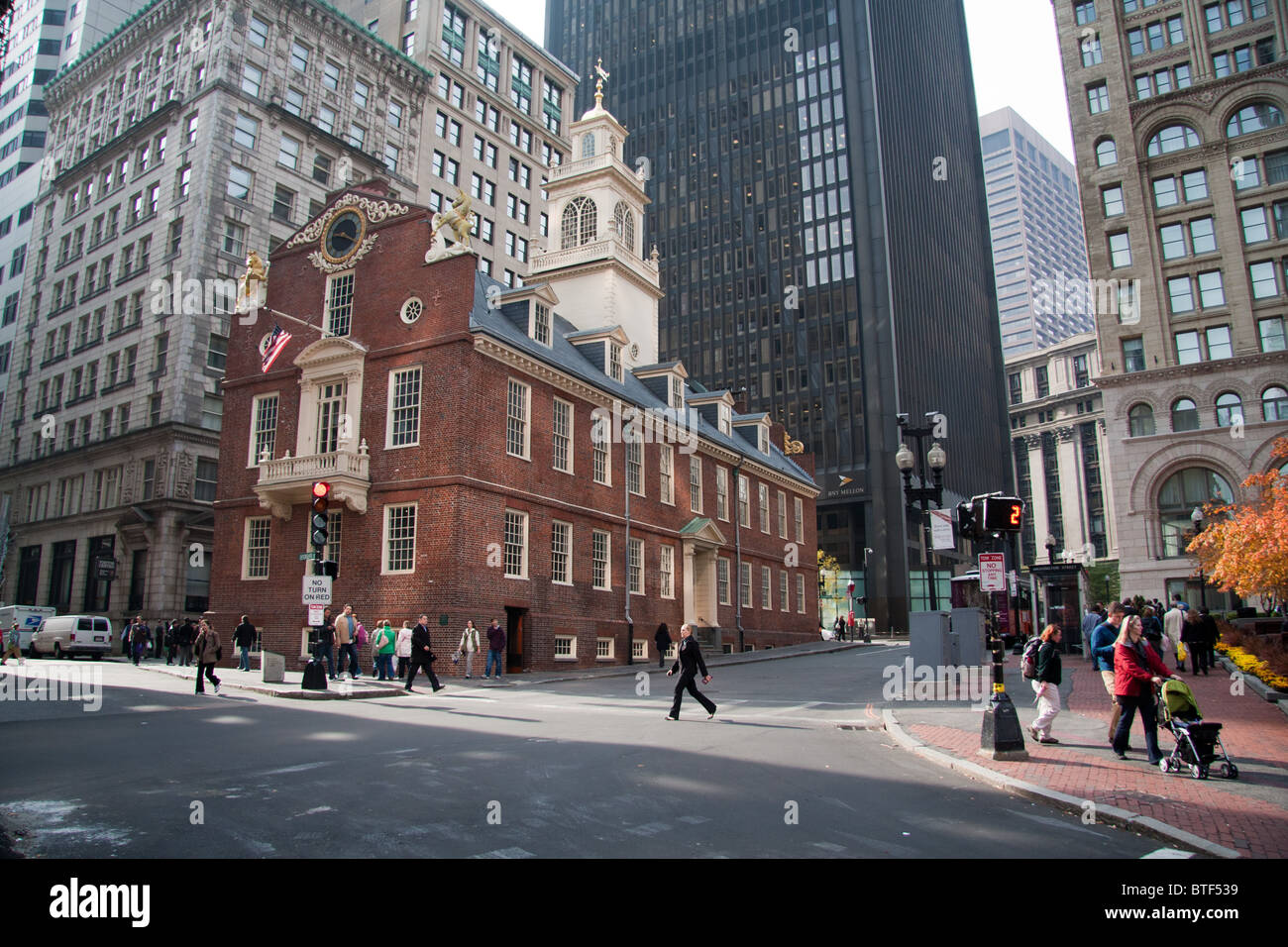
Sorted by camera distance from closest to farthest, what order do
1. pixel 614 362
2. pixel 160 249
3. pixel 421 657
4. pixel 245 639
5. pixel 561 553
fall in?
pixel 421 657, pixel 245 639, pixel 561 553, pixel 614 362, pixel 160 249

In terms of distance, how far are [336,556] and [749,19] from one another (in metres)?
97.6

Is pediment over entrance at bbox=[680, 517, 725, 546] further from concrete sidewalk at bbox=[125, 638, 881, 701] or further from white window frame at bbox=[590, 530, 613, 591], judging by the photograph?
concrete sidewalk at bbox=[125, 638, 881, 701]

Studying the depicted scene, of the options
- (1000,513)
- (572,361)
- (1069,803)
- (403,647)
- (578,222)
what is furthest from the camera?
(578,222)

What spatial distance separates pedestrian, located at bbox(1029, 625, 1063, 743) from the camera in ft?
40.2

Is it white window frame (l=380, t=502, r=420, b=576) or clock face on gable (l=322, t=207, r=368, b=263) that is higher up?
clock face on gable (l=322, t=207, r=368, b=263)

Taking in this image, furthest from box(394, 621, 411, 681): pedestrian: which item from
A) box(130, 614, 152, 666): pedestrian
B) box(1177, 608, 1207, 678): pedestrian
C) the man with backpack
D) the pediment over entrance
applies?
box(1177, 608, 1207, 678): pedestrian

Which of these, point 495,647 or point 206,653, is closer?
point 206,653

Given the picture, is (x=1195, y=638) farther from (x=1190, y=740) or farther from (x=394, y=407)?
(x=394, y=407)

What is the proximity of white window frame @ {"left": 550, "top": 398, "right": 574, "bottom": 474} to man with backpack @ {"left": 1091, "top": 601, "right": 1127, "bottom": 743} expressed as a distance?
20465mm

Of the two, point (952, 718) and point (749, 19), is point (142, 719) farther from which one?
point (749, 19)

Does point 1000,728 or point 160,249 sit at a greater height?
point 160,249

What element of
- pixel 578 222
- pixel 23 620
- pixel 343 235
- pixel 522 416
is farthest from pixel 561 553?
pixel 23 620

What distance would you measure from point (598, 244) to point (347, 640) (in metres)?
26.5

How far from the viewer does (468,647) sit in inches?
981
